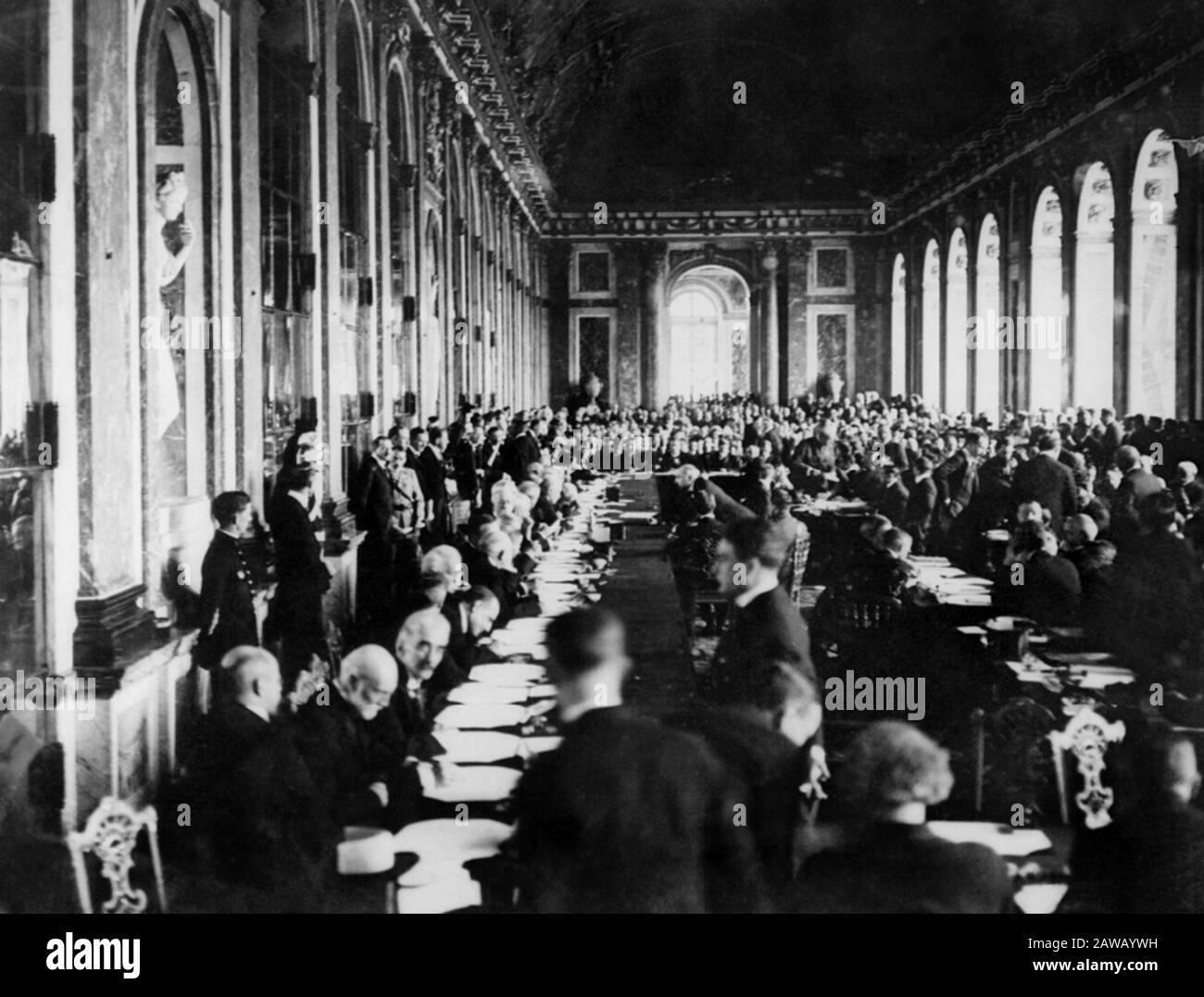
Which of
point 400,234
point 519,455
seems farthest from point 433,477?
point 519,455

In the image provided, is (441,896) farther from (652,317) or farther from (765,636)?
(652,317)

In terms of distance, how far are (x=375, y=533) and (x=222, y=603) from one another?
14.4ft

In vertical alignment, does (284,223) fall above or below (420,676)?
above

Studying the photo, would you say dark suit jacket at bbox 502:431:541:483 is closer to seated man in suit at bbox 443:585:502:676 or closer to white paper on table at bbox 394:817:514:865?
seated man in suit at bbox 443:585:502:676

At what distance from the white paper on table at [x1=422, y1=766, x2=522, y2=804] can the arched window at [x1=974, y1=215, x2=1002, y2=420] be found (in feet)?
80.6

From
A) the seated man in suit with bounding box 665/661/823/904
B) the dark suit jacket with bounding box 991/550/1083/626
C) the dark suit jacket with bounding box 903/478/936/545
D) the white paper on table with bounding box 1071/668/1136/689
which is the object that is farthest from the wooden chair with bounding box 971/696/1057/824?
the dark suit jacket with bounding box 903/478/936/545

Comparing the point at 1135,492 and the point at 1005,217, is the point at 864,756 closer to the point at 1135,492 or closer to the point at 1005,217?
the point at 1135,492

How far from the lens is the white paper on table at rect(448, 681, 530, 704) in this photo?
234 inches

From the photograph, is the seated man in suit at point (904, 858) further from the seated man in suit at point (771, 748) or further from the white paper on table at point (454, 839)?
the white paper on table at point (454, 839)

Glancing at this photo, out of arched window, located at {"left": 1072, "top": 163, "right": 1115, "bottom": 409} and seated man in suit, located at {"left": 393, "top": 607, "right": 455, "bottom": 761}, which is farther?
arched window, located at {"left": 1072, "top": 163, "right": 1115, "bottom": 409}

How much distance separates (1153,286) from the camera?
20156mm
